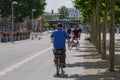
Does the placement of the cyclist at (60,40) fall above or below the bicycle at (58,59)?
above

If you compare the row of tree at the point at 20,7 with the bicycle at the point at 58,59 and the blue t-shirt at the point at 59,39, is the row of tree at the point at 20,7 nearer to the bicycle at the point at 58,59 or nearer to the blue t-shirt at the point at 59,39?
the blue t-shirt at the point at 59,39

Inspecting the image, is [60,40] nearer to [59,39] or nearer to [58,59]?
[59,39]

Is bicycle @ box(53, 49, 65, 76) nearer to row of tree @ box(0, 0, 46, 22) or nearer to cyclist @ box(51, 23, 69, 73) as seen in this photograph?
cyclist @ box(51, 23, 69, 73)

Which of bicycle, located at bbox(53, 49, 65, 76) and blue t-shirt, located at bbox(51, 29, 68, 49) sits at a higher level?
blue t-shirt, located at bbox(51, 29, 68, 49)

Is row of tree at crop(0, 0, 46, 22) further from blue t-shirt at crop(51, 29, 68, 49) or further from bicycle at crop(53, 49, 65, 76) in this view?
bicycle at crop(53, 49, 65, 76)

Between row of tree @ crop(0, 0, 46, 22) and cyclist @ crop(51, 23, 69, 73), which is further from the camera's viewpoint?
row of tree @ crop(0, 0, 46, 22)

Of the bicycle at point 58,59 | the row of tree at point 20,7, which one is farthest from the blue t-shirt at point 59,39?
the row of tree at point 20,7

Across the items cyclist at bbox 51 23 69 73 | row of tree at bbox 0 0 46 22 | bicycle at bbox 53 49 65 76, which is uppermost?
row of tree at bbox 0 0 46 22

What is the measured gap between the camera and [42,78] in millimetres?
15000

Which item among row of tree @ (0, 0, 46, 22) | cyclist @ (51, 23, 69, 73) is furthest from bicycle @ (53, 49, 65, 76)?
row of tree @ (0, 0, 46, 22)

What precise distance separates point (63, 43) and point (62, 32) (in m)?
0.41

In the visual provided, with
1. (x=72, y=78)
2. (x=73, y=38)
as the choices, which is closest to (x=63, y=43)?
(x=72, y=78)

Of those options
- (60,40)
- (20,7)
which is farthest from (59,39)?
(20,7)

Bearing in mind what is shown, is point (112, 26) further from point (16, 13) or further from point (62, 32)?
point (16, 13)
